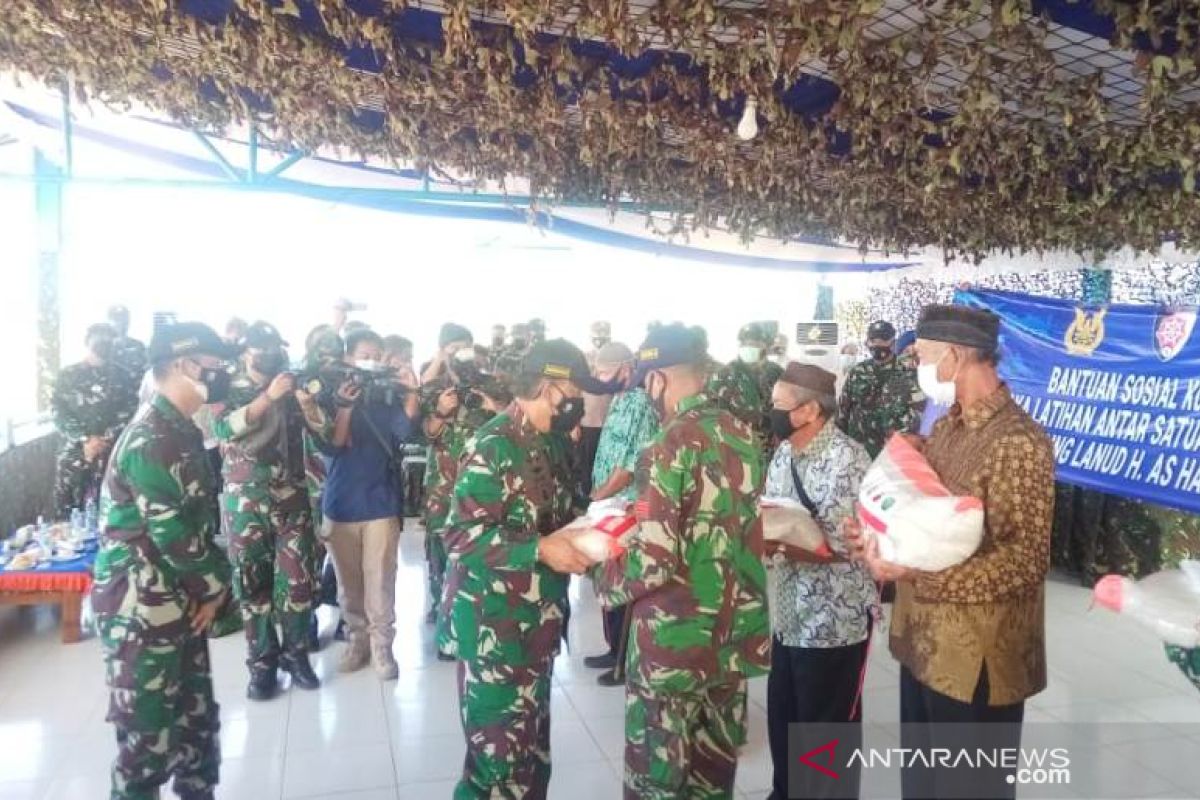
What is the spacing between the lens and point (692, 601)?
7.16 ft

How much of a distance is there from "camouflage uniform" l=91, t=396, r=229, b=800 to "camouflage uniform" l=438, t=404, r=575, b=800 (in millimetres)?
877

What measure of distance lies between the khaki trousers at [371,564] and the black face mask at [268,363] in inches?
30.1

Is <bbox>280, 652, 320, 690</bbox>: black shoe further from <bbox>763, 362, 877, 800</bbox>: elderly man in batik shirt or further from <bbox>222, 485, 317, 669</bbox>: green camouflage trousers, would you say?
<bbox>763, 362, 877, 800</bbox>: elderly man in batik shirt

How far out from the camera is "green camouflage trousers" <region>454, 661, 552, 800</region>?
89.0 inches

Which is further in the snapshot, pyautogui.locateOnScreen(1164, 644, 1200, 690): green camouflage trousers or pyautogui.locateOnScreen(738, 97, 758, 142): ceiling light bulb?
pyautogui.locateOnScreen(738, 97, 758, 142): ceiling light bulb

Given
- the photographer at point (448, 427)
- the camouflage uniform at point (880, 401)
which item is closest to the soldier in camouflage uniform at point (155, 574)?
the photographer at point (448, 427)

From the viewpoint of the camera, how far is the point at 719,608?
2.20m

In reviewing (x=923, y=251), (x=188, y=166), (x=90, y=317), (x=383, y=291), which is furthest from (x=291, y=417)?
(x=383, y=291)

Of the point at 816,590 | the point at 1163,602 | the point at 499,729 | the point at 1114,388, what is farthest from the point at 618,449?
the point at 1114,388

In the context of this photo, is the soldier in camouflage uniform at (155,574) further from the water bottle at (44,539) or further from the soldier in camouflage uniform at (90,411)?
the soldier in camouflage uniform at (90,411)

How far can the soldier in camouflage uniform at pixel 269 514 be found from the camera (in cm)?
370

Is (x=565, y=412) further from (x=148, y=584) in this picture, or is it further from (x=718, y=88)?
(x=718, y=88)

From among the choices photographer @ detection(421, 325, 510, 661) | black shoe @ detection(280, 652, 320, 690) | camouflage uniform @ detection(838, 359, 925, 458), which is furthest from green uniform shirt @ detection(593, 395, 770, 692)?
camouflage uniform @ detection(838, 359, 925, 458)

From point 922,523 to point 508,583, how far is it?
1.12 m
